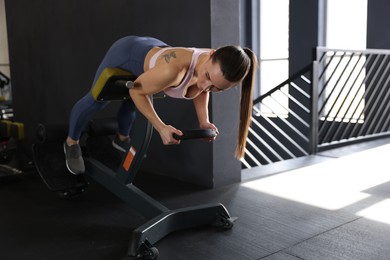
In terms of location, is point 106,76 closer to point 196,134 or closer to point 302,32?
point 196,134

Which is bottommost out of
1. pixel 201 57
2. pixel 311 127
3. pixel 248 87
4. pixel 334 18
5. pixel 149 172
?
pixel 149 172

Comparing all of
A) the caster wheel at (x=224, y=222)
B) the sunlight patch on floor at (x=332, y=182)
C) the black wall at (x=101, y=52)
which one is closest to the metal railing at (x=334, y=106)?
the sunlight patch on floor at (x=332, y=182)

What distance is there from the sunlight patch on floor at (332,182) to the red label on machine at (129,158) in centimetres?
101

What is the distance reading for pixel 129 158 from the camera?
2.04 m

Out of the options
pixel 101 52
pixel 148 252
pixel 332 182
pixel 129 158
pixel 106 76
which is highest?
pixel 101 52

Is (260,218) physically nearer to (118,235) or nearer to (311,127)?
(118,235)

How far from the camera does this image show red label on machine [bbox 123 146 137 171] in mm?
1999

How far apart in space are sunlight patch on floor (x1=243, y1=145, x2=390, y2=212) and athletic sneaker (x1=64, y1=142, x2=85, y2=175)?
114 centimetres

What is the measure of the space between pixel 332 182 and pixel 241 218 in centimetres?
98

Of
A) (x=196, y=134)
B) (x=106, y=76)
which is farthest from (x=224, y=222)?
(x=106, y=76)

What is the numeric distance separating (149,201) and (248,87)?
29.0 inches

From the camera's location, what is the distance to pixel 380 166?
3.30m

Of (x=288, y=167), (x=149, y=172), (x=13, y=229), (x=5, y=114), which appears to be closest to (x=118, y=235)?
(x=13, y=229)

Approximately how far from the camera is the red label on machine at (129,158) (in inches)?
78.7
